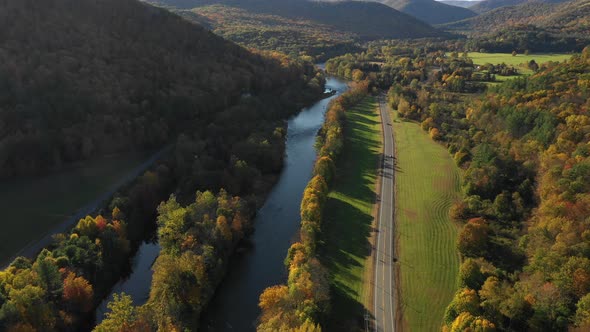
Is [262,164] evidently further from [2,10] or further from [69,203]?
[2,10]

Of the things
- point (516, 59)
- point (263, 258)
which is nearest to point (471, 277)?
point (263, 258)

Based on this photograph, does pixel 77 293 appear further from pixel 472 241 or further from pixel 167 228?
pixel 472 241

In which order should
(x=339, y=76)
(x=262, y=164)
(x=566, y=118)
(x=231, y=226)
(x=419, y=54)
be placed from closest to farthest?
1. (x=231, y=226)
2. (x=566, y=118)
3. (x=262, y=164)
4. (x=339, y=76)
5. (x=419, y=54)

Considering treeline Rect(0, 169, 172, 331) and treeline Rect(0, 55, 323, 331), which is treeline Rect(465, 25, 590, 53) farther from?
treeline Rect(0, 169, 172, 331)

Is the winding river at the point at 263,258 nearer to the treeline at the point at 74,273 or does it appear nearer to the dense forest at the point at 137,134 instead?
the dense forest at the point at 137,134

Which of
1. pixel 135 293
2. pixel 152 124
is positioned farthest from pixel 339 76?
pixel 135 293

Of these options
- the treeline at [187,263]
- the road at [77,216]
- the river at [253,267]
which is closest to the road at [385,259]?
the river at [253,267]
